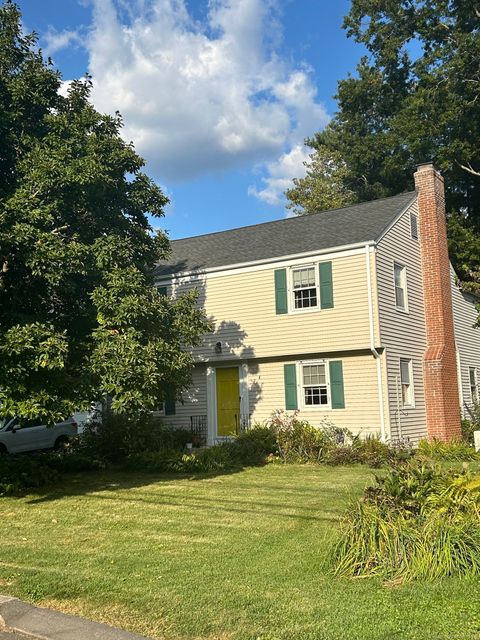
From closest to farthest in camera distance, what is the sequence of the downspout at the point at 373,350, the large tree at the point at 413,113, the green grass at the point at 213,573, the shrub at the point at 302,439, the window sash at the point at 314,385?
1. the green grass at the point at 213,573
2. the shrub at the point at 302,439
3. the downspout at the point at 373,350
4. the window sash at the point at 314,385
5. the large tree at the point at 413,113

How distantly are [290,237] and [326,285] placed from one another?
2.88 m

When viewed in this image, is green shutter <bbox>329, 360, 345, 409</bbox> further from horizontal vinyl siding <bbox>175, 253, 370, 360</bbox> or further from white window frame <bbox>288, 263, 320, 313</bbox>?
white window frame <bbox>288, 263, 320, 313</bbox>

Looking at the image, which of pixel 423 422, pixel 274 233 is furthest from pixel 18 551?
pixel 274 233

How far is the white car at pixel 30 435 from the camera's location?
56.0 feet

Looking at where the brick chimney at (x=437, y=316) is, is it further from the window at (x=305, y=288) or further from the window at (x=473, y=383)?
the window at (x=305, y=288)

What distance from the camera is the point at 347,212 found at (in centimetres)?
2002

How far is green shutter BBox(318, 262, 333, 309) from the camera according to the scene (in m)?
16.8

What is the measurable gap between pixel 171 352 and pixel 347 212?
11151 mm

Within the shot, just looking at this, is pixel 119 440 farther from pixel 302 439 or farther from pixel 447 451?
pixel 447 451

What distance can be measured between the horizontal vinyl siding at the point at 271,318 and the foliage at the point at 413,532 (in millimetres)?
9983

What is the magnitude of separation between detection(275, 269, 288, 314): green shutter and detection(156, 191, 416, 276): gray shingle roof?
0.56 metres

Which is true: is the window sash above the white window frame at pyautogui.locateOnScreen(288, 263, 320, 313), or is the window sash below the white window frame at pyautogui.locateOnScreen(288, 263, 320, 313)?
below

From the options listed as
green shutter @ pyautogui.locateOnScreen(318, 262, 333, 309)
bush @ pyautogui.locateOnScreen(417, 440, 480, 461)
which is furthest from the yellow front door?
bush @ pyautogui.locateOnScreen(417, 440, 480, 461)

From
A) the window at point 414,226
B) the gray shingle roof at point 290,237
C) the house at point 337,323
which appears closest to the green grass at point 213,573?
the house at point 337,323
